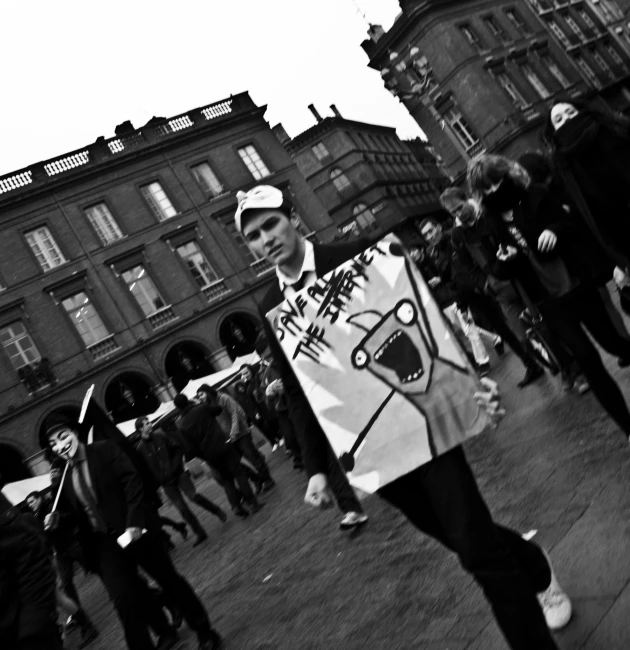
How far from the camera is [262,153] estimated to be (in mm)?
32094

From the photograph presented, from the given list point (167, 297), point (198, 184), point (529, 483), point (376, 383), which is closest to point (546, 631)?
point (376, 383)

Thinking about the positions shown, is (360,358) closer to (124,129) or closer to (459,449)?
(459,449)

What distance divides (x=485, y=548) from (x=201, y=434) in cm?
648

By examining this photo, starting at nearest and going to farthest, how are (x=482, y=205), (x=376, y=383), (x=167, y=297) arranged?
(x=376, y=383) → (x=482, y=205) → (x=167, y=297)

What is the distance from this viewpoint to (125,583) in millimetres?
4223

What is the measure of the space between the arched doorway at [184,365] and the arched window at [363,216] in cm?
2980

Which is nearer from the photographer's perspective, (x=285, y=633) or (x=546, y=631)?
(x=546, y=631)

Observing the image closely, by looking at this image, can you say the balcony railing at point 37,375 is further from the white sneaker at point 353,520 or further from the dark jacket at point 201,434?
the white sneaker at point 353,520

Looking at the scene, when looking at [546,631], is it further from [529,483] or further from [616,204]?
[616,204]

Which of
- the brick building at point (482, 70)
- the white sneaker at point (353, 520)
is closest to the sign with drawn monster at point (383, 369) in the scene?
the white sneaker at point (353, 520)

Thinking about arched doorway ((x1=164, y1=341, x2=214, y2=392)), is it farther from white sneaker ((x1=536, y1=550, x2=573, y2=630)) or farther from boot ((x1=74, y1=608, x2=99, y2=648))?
white sneaker ((x1=536, y1=550, x2=573, y2=630))

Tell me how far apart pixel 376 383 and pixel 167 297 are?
86.5ft

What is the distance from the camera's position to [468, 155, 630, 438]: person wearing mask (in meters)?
3.83

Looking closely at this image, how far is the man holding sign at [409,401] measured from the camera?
218 centimetres
